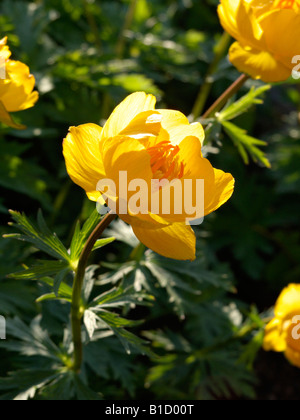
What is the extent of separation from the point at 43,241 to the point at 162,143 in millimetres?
268

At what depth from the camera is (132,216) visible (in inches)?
26.4

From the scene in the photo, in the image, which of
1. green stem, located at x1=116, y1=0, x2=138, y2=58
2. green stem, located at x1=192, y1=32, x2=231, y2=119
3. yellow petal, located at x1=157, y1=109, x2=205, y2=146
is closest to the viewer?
yellow petal, located at x1=157, y1=109, x2=205, y2=146

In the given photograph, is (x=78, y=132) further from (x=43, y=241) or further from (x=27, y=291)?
(x=27, y=291)

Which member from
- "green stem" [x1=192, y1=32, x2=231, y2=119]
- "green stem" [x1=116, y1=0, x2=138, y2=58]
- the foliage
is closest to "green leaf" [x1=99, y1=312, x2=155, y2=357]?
the foliage

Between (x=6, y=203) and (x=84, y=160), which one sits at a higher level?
(x=6, y=203)

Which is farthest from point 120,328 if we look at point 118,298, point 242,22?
point 242,22

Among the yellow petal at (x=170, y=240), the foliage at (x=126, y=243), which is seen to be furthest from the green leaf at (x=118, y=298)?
the yellow petal at (x=170, y=240)

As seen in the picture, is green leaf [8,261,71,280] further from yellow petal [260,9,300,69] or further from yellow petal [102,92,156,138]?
yellow petal [260,9,300,69]

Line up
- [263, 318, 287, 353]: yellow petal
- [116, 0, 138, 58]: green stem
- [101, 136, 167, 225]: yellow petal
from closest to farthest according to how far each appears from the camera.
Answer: [101, 136, 167, 225]: yellow petal
[263, 318, 287, 353]: yellow petal
[116, 0, 138, 58]: green stem

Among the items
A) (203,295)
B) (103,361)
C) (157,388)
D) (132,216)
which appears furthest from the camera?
(203,295)

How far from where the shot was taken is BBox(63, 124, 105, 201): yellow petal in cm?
71

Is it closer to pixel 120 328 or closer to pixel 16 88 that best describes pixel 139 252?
pixel 120 328
